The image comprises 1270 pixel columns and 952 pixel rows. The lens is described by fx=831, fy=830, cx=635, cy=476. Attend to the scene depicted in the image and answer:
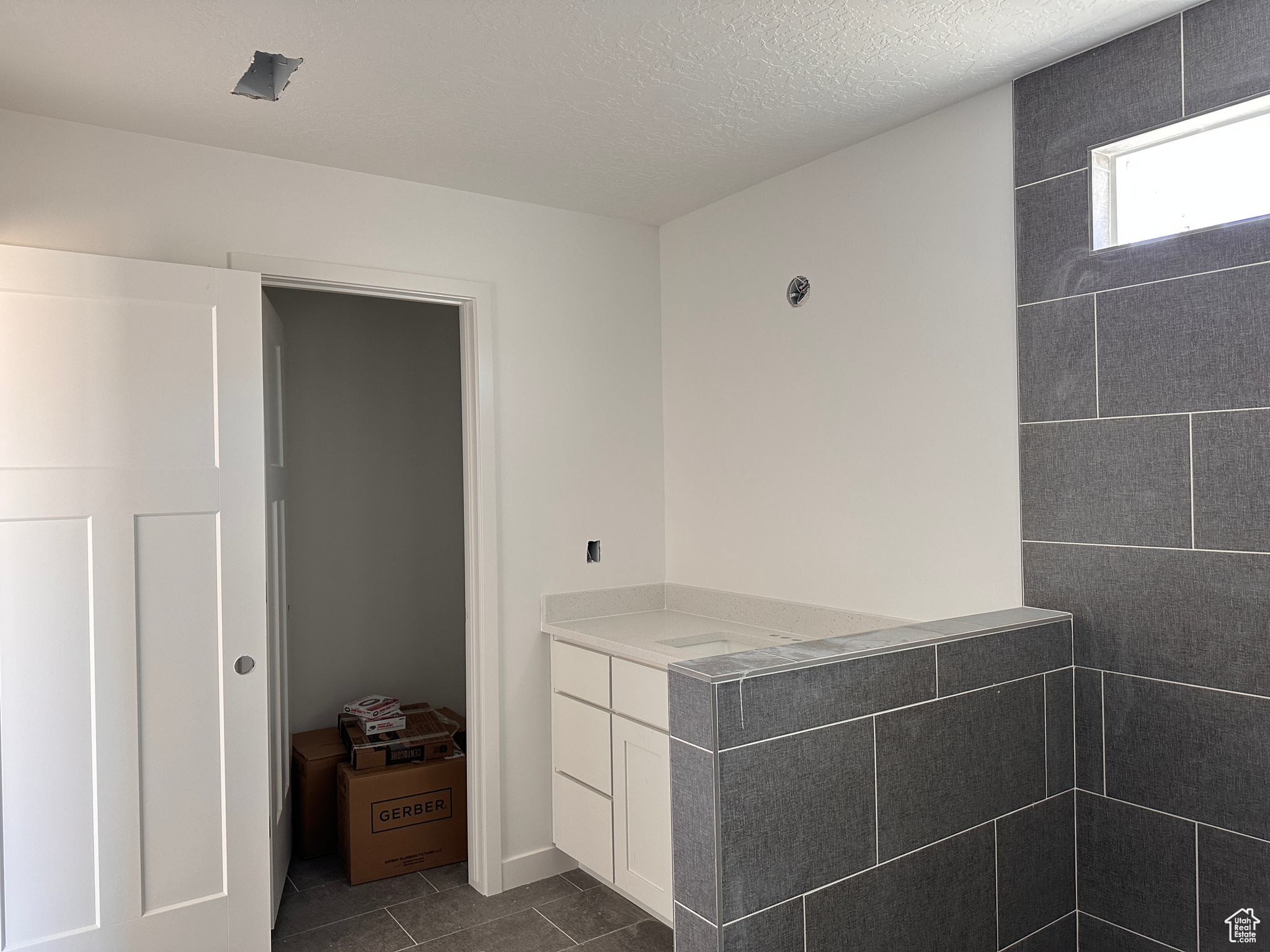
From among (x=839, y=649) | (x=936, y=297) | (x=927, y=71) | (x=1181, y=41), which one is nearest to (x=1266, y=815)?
(x=839, y=649)

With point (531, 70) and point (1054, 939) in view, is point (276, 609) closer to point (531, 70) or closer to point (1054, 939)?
point (531, 70)

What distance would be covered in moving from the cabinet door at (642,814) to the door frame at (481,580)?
53 cm

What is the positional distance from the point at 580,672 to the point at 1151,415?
190 cm

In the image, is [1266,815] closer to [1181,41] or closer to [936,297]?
[936,297]

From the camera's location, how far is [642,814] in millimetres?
2576

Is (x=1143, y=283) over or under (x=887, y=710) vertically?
over

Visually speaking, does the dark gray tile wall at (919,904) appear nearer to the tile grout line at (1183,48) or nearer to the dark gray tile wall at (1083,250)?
the dark gray tile wall at (1083,250)

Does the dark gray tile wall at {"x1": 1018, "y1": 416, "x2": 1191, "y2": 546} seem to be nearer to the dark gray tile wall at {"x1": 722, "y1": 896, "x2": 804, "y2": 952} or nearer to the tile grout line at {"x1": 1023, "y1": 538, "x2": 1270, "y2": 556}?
the tile grout line at {"x1": 1023, "y1": 538, "x2": 1270, "y2": 556}

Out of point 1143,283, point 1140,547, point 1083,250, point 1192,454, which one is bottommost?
point 1140,547

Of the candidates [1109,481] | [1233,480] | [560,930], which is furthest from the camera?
[560,930]

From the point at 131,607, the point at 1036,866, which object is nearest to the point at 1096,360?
the point at 1036,866

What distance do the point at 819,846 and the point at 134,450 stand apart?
2.03 m

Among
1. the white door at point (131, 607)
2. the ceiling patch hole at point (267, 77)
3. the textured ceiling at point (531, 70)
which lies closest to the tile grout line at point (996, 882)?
the textured ceiling at point (531, 70)

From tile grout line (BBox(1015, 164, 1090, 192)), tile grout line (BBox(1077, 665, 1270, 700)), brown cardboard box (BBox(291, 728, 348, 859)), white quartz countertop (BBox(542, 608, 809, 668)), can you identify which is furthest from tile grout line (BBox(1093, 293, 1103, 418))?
brown cardboard box (BBox(291, 728, 348, 859))
